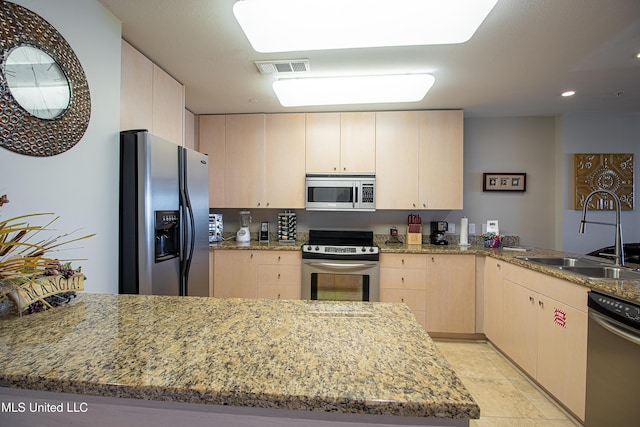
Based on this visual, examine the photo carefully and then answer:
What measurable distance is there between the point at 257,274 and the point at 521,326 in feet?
7.82

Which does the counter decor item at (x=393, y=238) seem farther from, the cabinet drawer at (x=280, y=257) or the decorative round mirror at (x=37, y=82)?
the decorative round mirror at (x=37, y=82)

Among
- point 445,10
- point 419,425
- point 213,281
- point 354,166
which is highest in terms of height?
point 445,10

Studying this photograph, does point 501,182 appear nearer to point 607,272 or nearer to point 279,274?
point 607,272

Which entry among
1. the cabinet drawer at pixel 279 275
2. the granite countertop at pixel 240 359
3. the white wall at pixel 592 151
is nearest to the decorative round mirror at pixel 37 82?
the granite countertop at pixel 240 359

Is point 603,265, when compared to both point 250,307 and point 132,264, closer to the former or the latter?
point 250,307

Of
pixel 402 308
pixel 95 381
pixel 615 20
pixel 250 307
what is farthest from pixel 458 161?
pixel 95 381

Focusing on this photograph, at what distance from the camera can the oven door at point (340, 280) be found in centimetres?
288

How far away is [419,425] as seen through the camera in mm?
621

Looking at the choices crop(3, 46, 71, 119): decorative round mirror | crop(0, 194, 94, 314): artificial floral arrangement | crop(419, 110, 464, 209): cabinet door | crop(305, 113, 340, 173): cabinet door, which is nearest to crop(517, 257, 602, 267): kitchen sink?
crop(419, 110, 464, 209): cabinet door

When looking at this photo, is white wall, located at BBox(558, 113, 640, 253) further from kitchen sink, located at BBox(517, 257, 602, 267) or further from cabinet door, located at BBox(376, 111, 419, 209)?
cabinet door, located at BBox(376, 111, 419, 209)

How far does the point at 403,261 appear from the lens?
290cm

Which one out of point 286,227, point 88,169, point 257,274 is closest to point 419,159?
point 286,227

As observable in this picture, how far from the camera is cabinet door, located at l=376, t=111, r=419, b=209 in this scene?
122 inches

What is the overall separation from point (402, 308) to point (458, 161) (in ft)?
7.94
